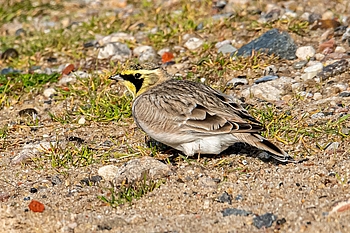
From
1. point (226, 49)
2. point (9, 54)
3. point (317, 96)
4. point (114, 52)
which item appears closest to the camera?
point (317, 96)

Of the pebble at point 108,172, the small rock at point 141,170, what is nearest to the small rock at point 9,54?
the pebble at point 108,172

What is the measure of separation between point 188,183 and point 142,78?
146 cm

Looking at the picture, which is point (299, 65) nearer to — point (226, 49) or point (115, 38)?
point (226, 49)

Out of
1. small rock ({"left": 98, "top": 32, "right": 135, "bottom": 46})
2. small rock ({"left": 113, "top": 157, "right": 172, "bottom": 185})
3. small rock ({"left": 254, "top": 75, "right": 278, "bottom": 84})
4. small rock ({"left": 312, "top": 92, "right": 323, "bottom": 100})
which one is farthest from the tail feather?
A: small rock ({"left": 98, "top": 32, "right": 135, "bottom": 46})

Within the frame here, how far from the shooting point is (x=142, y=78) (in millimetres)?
6891

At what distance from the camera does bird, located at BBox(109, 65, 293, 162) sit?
5910 millimetres

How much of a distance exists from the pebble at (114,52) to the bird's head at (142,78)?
2098 mm

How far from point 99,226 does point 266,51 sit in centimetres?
393

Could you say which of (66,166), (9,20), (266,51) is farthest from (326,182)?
(9,20)

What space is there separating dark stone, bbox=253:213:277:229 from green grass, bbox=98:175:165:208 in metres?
1.12

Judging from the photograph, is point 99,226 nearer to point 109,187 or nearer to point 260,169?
point 109,187

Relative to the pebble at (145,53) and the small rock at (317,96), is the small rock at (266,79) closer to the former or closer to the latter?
the small rock at (317,96)

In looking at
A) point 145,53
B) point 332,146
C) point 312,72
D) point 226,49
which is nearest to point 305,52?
point 312,72

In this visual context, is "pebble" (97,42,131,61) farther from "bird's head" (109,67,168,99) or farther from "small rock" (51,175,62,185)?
"small rock" (51,175,62,185)
